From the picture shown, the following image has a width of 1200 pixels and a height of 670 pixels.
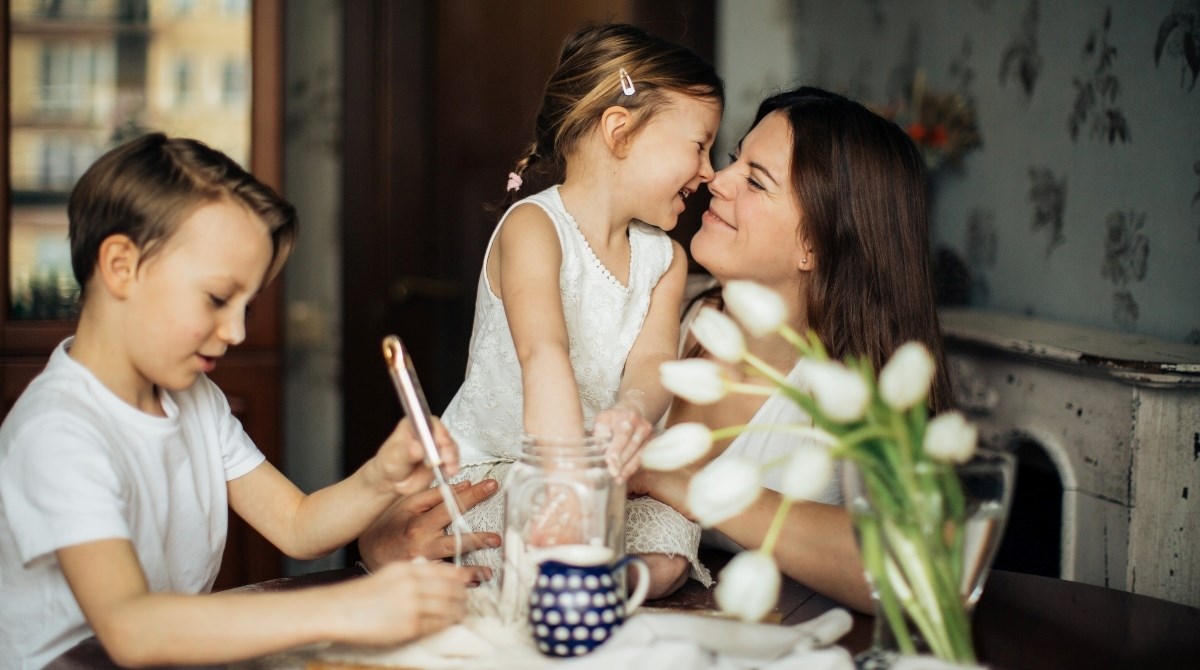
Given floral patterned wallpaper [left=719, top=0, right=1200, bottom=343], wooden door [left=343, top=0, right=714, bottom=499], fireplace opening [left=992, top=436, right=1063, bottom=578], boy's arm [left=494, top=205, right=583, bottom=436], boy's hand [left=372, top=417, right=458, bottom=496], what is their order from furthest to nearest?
wooden door [left=343, top=0, right=714, bottom=499] → fireplace opening [left=992, top=436, right=1063, bottom=578] → floral patterned wallpaper [left=719, top=0, right=1200, bottom=343] → boy's arm [left=494, top=205, right=583, bottom=436] → boy's hand [left=372, top=417, right=458, bottom=496]

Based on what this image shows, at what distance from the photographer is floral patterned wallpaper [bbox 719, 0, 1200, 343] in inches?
84.5

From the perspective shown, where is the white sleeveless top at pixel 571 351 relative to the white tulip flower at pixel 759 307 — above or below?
below

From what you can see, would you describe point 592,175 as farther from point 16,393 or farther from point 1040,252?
point 16,393

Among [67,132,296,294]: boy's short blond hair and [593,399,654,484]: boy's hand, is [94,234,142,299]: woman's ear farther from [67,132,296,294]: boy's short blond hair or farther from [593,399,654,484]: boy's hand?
[593,399,654,484]: boy's hand

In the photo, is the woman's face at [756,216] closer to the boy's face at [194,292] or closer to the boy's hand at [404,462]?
the boy's hand at [404,462]

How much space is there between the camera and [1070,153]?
2.49 m

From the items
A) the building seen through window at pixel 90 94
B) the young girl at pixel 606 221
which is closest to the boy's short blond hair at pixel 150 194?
the young girl at pixel 606 221

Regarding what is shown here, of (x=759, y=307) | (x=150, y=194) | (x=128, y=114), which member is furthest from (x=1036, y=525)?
(x=128, y=114)

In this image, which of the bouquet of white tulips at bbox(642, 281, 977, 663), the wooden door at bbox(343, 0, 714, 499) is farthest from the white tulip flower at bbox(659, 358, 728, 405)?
the wooden door at bbox(343, 0, 714, 499)

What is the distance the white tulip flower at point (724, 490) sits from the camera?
800mm

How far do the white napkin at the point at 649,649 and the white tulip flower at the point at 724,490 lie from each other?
0.17 m

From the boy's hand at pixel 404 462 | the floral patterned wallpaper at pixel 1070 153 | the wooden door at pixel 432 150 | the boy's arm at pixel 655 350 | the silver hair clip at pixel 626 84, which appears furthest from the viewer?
the wooden door at pixel 432 150

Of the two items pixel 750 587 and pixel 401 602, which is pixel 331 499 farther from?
pixel 750 587

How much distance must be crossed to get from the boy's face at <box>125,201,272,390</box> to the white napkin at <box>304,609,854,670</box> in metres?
0.33
